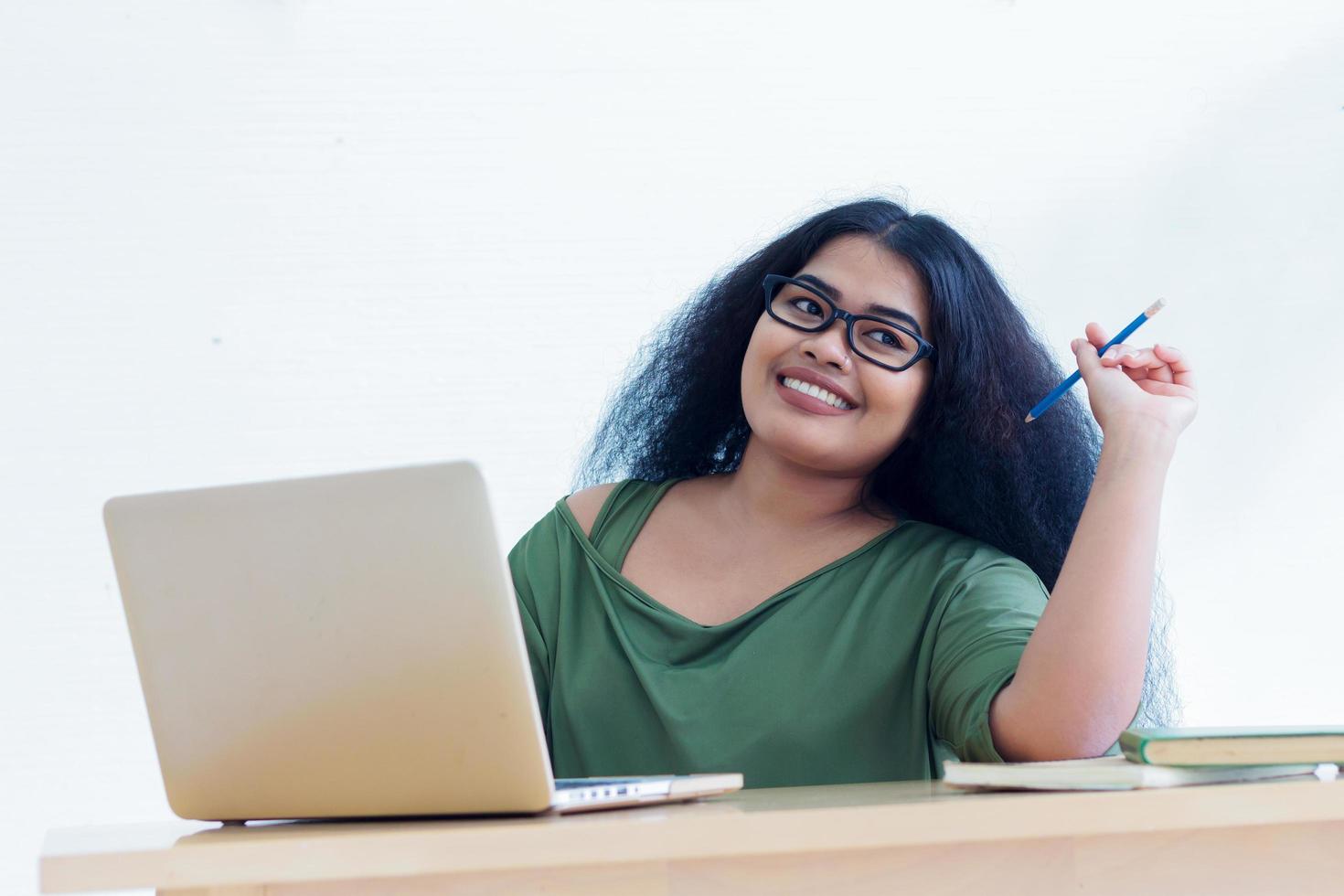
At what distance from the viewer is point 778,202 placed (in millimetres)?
2477

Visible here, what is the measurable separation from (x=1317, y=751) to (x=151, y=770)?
6.98ft

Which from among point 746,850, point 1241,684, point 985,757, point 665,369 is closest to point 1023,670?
point 985,757

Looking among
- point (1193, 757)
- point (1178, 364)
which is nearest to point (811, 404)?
point (1178, 364)

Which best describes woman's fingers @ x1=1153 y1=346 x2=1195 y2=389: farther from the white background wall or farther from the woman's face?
the white background wall

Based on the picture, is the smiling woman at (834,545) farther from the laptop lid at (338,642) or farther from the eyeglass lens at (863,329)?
the laptop lid at (338,642)

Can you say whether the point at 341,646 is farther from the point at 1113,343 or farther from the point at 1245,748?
the point at 1113,343

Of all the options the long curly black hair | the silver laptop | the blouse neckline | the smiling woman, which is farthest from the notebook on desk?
the long curly black hair

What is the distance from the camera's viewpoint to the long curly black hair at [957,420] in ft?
4.85

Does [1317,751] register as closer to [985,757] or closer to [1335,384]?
[985,757]

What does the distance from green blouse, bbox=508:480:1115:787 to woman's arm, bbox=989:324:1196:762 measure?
15 centimetres

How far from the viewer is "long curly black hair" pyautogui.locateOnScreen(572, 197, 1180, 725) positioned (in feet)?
4.85

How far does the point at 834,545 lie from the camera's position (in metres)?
1.48

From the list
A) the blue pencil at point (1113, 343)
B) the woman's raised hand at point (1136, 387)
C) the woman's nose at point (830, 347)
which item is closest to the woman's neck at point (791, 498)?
the woman's nose at point (830, 347)

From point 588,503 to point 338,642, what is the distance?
835 mm
